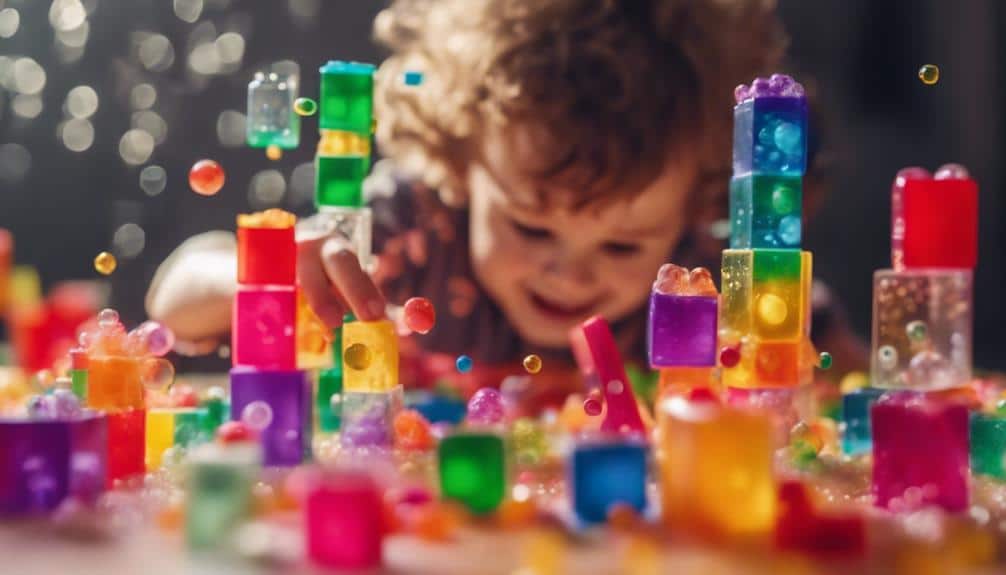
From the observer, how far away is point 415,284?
6.07 ft

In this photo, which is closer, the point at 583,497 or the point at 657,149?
the point at 583,497

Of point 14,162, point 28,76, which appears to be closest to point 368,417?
point 28,76

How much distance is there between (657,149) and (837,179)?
1356 mm

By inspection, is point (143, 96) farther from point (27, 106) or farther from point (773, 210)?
point (773, 210)

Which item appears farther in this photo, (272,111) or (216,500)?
(272,111)

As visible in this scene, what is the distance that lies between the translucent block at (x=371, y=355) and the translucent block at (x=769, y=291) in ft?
0.90

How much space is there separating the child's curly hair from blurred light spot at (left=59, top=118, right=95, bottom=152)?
1104mm

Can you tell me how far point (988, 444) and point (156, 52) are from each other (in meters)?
1.80

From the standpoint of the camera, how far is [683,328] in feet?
2.92

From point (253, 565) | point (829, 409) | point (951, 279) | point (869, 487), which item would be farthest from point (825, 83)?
point (253, 565)

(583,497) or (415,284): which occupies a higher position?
(415,284)

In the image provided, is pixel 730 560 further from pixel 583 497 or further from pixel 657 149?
pixel 657 149

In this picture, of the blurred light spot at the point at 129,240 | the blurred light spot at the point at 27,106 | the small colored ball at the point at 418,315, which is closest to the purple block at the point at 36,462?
the small colored ball at the point at 418,315

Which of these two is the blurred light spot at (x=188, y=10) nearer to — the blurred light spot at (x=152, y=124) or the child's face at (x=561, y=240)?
the blurred light spot at (x=152, y=124)
